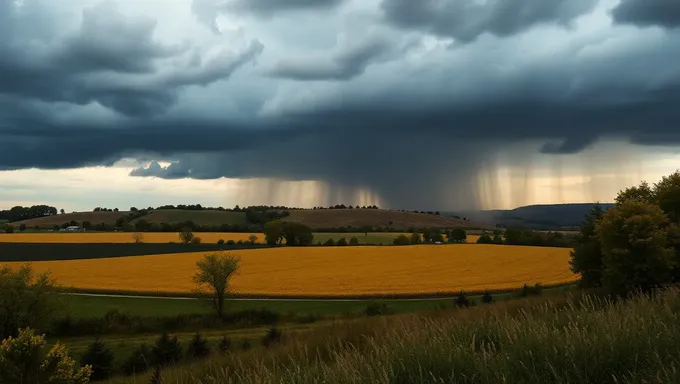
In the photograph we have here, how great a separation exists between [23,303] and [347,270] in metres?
34.7

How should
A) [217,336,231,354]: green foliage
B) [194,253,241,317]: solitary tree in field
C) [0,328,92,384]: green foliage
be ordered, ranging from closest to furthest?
[0,328,92,384]: green foliage, [217,336,231,354]: green foliage, [194,253,241,317]: solitary tree in field

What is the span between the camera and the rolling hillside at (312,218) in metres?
144

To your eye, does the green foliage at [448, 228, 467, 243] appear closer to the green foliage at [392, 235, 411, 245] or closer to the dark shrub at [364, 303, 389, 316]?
the green foliage at [392, 235, 411, 245]

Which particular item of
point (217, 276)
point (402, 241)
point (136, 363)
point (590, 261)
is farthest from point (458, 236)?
point (136, 363)

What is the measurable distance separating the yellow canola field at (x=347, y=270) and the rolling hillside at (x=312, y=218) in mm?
62223

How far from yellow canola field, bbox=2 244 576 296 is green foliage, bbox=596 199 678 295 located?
15831 millimetres

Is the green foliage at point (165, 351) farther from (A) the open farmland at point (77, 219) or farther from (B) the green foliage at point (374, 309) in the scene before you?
(A) the open farmland at point (77, 219)

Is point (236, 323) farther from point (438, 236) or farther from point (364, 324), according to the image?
point (438, 236)

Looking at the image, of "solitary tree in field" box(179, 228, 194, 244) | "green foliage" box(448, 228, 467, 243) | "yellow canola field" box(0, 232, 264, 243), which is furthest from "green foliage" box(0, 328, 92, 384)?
"green foliage" box(448, 228, 467, 243)

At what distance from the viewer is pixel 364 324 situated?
44.0 ft

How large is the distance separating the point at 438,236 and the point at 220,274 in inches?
2578

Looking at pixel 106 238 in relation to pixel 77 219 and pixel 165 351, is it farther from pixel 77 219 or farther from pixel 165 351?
pixel 165 351

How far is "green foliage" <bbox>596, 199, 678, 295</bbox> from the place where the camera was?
111 ft

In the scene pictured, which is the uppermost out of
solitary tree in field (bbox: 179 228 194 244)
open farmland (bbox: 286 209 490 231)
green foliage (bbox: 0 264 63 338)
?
open farmland (bbox: 286 209 490 231)
